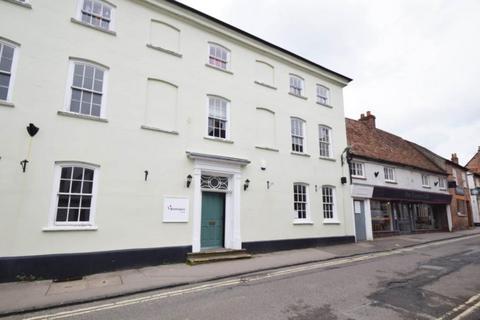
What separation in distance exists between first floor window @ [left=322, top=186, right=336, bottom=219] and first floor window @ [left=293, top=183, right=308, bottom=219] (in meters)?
1.35

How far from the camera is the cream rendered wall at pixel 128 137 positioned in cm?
752

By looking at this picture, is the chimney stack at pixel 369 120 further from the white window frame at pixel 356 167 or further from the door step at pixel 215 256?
the door step at pixel 215 256

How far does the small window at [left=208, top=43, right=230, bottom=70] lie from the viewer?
11.7m

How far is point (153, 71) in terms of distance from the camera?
394 inches

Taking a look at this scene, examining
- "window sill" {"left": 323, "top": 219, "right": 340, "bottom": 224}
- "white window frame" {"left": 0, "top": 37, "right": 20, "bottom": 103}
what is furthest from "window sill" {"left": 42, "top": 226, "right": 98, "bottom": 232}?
"window sill" {"left": 323, "top": 219, "right": 340, "bottom": 224}

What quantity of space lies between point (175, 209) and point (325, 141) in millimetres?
9308

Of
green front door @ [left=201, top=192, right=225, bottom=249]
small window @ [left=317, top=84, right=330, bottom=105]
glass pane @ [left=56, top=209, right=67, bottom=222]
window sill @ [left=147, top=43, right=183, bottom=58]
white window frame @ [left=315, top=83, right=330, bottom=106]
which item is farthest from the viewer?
small window @ [left=317, top=84, right=330, bottom=105]

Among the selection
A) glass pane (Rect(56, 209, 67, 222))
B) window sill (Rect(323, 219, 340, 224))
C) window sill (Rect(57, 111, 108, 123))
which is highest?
window sill (Rect(57, 111, 108, 123))

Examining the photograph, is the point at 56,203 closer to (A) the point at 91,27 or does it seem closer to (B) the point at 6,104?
(B) the point at 6,104

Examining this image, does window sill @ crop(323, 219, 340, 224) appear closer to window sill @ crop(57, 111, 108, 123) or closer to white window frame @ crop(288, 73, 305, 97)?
white window frame @ crop(288, 73, 305, 97)

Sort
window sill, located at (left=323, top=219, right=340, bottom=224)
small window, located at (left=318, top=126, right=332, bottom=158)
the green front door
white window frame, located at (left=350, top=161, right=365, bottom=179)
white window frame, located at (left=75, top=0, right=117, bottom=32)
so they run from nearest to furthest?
white window frame, located at (left=75, top=0, right=117, bottom=32)
the green front door
window sill, located at (left=323, top=219, right=340, bottom=224)
small window, located at (left=318, top=126, right=332, bottom=158)
white window frame, located at (left=350, top=161, right=365, bottom=179)

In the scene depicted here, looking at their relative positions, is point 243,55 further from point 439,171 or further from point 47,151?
point 439,171

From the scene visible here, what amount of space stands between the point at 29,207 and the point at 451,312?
10.5 metres

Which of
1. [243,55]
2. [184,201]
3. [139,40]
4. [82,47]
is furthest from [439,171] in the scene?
[82,47]
